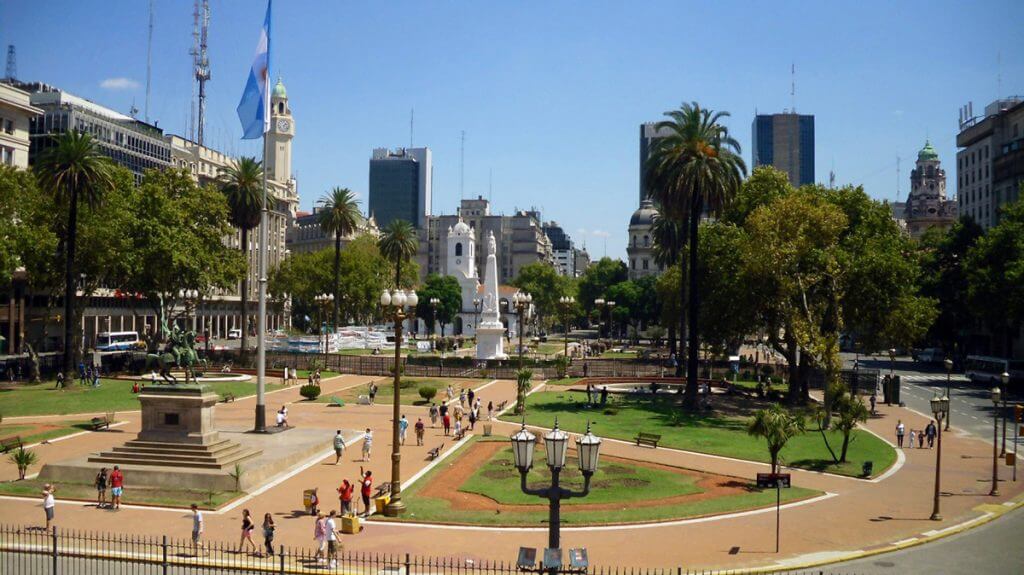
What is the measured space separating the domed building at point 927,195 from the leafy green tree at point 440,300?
85.5 metres

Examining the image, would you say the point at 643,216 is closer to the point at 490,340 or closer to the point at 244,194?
the point at 490,340

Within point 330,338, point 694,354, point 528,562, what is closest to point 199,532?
point 528,562

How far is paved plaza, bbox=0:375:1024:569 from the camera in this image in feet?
68.1

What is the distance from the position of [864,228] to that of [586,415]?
21623 mm

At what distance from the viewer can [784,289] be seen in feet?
147

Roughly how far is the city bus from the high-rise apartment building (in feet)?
69.6

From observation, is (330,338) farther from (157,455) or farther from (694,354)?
(157,455)

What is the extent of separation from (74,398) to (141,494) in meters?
25.0

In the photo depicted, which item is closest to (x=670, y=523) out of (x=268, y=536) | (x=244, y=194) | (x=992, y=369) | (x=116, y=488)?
(x=268, y=536)

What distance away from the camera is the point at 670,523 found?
926 inches

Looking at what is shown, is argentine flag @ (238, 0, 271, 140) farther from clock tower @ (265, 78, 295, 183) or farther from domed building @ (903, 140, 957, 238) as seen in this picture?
domed building @ (903, 140, 957, 238)

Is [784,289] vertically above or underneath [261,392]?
above

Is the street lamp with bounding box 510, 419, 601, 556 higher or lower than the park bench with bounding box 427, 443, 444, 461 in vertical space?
higher

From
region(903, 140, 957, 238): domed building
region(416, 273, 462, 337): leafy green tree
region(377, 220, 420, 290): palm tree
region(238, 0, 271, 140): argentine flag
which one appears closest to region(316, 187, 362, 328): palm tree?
region(377, 220, 420, 290): palm tree
